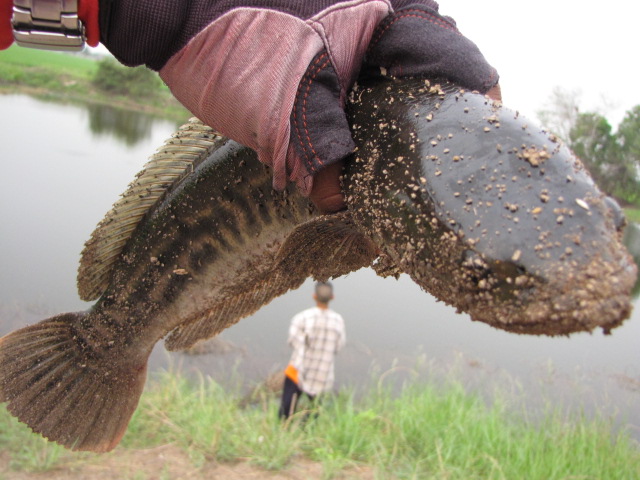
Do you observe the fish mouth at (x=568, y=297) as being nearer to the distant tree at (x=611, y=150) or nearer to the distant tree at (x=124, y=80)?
the distant tree at (x=611, y=150)

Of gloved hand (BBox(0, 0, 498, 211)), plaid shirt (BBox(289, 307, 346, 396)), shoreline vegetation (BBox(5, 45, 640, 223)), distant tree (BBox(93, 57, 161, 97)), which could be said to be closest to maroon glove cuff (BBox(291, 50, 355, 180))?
gloved hand (BBox(0, 0, 498, 211))

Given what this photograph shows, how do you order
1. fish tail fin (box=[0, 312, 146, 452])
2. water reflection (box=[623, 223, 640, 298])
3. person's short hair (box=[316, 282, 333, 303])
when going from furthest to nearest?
person's short hair (box=[316, 282, 333, 303]) < fish tail fin (box=[0, 312, 146, 452]) < water reflection (box=[623, 223, 640, 298])

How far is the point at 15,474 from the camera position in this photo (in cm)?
431

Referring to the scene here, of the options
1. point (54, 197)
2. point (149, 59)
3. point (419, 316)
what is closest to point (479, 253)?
point (149, 59)

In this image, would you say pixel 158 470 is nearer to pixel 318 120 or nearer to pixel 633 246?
pixel 318 120

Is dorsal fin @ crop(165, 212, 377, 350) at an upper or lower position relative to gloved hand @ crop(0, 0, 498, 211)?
lower

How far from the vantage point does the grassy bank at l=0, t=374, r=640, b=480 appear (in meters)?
Result: 4.58

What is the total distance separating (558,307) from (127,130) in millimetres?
29461

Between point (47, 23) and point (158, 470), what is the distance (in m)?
4.56

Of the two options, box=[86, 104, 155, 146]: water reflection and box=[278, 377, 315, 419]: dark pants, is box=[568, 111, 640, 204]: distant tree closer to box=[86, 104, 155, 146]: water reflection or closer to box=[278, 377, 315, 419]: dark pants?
box=[278, 377, 315, 419]: dark pants

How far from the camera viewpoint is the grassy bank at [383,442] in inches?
180

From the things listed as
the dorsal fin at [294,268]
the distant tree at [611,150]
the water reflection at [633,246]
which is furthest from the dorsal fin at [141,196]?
the distant tree at [611,150]

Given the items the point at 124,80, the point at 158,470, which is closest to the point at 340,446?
the point at 158,470

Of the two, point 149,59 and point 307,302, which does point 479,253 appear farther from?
point 307,302
